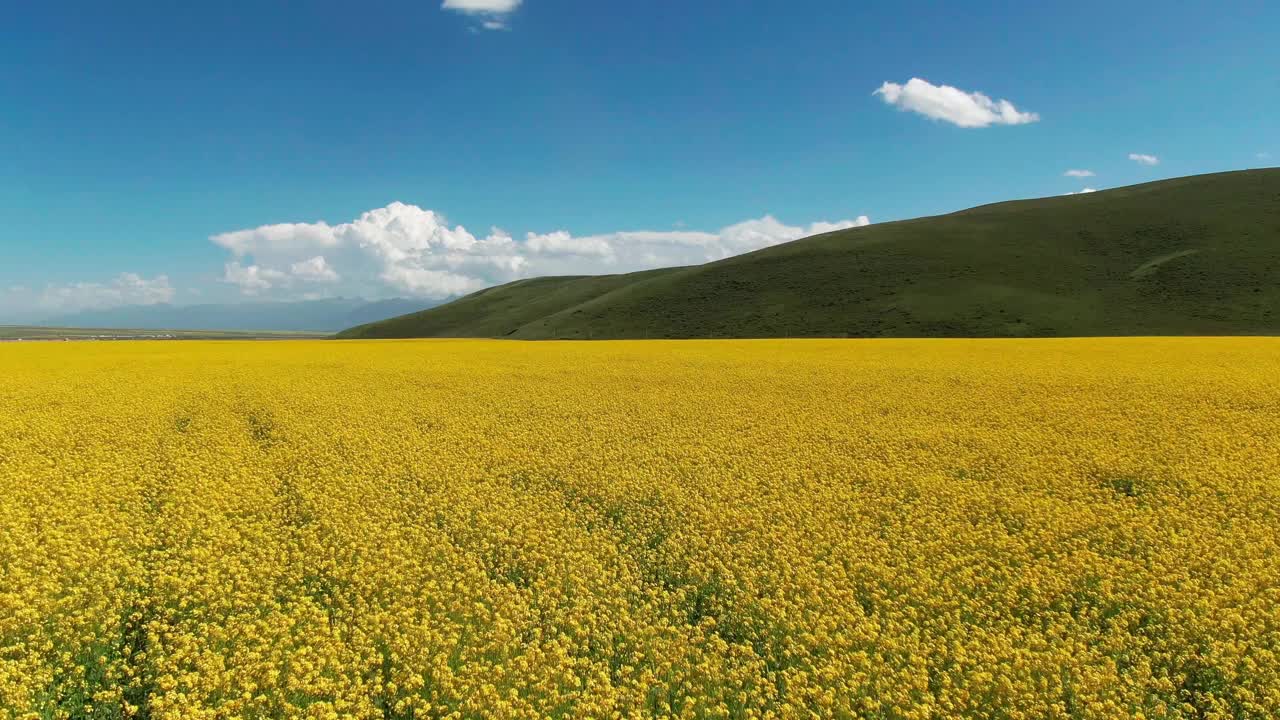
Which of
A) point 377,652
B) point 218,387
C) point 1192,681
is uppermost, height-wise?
point 218,387

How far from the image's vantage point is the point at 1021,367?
106 feet

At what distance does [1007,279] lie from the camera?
97375mm

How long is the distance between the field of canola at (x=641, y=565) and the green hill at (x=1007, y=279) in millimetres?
72458

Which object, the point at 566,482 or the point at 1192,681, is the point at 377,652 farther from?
the point at 1192,681

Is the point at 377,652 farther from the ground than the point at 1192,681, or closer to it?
farther from the ground

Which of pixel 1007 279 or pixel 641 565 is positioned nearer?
pixel 641 565

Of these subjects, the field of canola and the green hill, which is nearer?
the field of canola

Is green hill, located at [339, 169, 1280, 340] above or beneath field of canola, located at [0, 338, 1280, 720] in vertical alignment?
above

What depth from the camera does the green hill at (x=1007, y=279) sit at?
82.7 metres

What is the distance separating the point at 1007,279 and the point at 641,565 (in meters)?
107

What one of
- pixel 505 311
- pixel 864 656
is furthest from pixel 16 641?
pixel 505 311

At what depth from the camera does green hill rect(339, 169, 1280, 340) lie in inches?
3255

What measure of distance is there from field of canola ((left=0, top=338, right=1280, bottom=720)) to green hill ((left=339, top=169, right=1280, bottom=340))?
72.5 metres

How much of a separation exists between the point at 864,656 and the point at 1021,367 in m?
30.5
